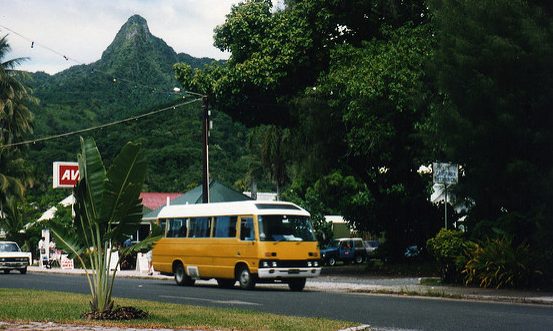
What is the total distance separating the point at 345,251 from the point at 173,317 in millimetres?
42150

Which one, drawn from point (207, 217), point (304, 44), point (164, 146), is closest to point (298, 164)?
point (304, 44)

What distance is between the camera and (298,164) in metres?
37.7

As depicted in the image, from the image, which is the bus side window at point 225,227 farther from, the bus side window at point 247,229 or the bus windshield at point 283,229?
the bus windshield at point 283,229

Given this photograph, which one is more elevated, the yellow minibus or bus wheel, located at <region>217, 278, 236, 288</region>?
the yellow minibus

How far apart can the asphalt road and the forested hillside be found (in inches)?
1839

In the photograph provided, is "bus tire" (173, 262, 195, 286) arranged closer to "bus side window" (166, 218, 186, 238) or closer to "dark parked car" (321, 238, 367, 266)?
"bus side window" (166, 218, 186, 238)

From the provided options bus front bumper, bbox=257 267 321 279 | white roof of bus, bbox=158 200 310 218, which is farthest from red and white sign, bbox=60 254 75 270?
bus front bumper, bbox=257 267 321 279

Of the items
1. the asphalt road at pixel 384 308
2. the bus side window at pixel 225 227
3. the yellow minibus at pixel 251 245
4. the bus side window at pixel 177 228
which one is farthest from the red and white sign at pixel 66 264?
the asphalt road at pixel 384 308

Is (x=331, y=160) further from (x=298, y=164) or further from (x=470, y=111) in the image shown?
(x=470, y=111)

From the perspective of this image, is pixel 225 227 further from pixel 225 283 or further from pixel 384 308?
pixel 384 308

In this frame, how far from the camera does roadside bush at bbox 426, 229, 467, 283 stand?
86.3 ft

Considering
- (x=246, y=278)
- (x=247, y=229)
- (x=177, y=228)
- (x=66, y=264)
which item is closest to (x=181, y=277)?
(x=177, y=228)

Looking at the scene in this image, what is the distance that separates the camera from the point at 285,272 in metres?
26.6

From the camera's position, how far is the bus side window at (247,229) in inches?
1067
